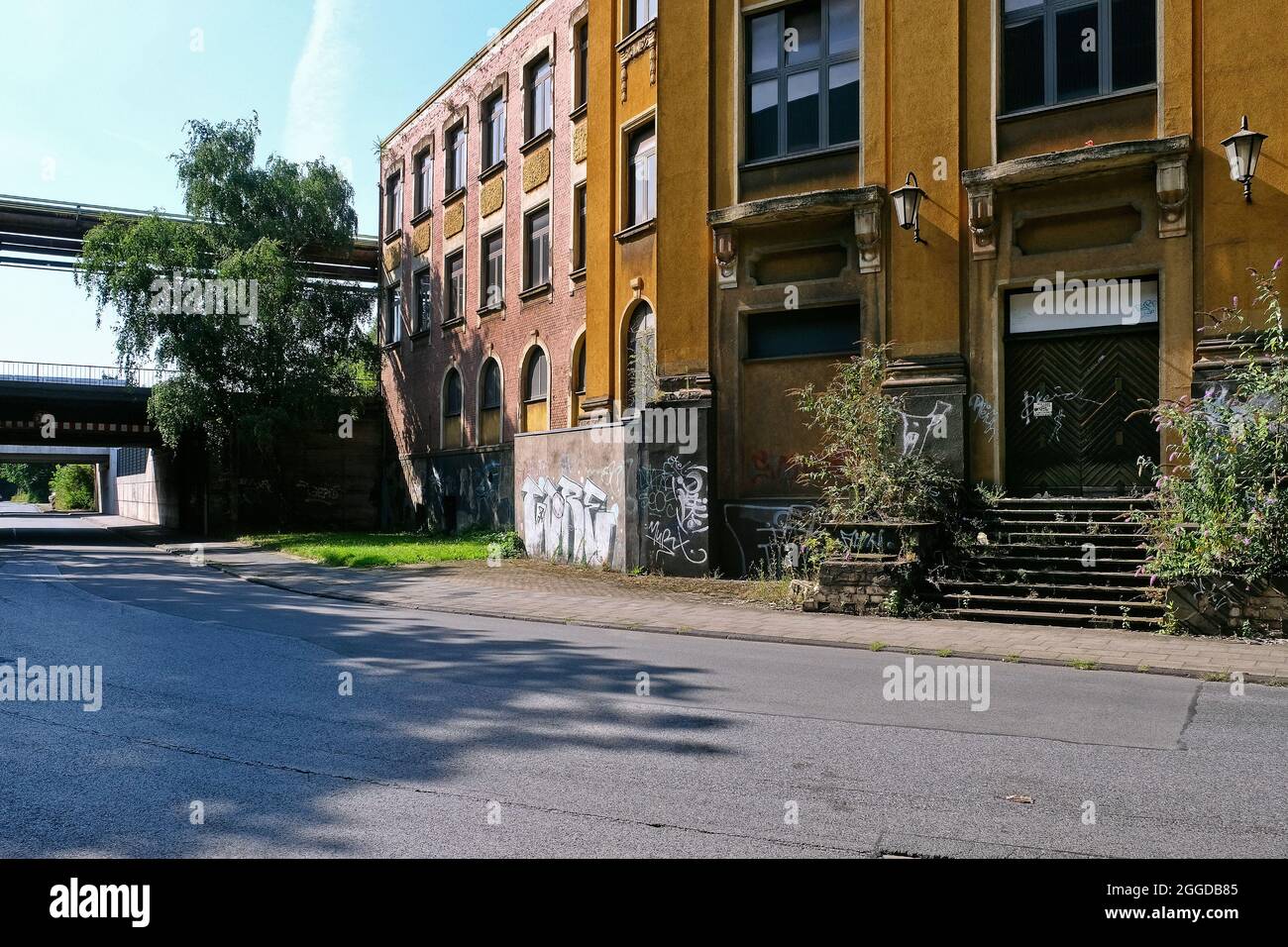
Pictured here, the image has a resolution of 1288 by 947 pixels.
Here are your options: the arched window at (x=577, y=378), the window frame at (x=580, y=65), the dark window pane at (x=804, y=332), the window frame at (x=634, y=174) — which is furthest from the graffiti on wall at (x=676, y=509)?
the window frame at (x=580, y=65)

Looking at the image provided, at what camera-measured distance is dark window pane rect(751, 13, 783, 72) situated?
1625cm

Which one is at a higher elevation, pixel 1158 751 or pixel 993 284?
pixel 993 284

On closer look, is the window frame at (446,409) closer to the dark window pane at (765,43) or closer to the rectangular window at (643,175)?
the rectangular window at (643,175)

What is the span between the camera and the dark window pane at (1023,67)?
45.9 ft

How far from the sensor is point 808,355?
15.7 m

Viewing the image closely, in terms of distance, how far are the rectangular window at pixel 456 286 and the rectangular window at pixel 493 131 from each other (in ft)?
9.37

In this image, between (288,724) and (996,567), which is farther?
(996,567)

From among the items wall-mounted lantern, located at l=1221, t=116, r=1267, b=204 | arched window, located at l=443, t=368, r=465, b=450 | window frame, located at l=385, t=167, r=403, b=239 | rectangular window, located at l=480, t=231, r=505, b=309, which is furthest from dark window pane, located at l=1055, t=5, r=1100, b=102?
window frame, located at l=385, t=167, r=403, b=239

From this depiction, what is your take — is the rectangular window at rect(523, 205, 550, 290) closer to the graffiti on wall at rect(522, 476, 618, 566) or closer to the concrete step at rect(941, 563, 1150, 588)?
the graffiti on wall at rect(522, 476, 618, 566)

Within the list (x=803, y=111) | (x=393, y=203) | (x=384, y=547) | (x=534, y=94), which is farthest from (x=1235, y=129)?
(x=393, y=203)

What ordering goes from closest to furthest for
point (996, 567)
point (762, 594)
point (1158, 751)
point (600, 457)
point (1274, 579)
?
point (1158, 751) < point (1274, 579) < point (996, 567) < point (762, 594) < point (600, 457)
